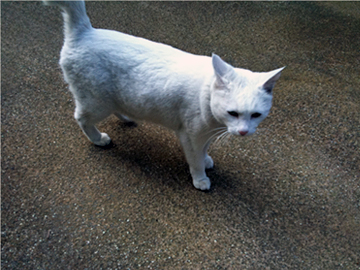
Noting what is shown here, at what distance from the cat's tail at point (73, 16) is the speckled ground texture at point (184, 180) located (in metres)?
0.93

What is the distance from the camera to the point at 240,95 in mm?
1432

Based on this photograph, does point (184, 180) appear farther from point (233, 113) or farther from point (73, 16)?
point (73, 16)

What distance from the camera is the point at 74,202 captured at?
6.64ft

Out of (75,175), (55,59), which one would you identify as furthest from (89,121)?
(55,59)

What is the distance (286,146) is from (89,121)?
1591 mm

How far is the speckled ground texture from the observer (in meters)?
1.82

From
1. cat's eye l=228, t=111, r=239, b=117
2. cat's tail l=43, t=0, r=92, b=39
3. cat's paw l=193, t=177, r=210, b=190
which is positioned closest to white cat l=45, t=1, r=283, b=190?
cat's tail l=43, t=0, r=92, b=39

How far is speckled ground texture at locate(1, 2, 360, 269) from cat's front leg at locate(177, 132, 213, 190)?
9cm

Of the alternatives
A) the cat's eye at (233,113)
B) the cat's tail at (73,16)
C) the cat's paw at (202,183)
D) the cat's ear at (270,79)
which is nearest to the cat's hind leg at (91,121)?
the cat's tail at (73,16)

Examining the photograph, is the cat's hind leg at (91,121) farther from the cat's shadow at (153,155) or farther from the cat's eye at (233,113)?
the cat's eye at (233,113)

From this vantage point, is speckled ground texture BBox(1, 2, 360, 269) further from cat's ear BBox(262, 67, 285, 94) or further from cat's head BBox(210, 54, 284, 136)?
cat's ear BBox(262, 67, 285, 94)

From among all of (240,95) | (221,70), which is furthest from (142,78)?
(240,95)

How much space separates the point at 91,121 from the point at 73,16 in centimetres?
71

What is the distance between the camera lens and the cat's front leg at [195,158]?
6.19 feet
